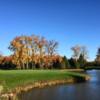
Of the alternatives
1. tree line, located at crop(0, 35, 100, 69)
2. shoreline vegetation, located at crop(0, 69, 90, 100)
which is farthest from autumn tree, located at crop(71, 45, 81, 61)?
shoreline vegetation, located at crop(0, 69, 90, 100)

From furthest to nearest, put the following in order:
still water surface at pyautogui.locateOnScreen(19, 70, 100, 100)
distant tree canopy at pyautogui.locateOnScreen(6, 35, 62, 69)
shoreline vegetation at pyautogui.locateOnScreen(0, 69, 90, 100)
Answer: distant tree canopy at pyautogui.locateOnScreen(6, 35, 62, 69)
shoreline vegetation at pyautogui.locateOnScreen(0, 69, 90, 100)
still water surface at pyautogui.locateOnScreen(19, 70, 100, 100)

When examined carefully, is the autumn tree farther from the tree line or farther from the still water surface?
the still water surface

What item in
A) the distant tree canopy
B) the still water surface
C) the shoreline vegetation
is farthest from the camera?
the distant tree canopy

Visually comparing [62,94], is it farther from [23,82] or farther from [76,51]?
[76,51]

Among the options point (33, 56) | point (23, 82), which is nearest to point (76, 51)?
point (33, 56)

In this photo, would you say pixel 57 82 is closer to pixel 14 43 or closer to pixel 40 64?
pixel 14 43

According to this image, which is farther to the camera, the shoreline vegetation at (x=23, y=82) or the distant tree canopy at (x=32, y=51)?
the distant tree canopy at (x=32, y=51)

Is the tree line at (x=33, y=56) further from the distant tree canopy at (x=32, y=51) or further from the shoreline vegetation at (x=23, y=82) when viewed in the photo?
the shoreline vegetation at (x=23, y=82)

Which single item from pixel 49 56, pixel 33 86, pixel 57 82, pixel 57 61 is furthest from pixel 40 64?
pixel 33 86

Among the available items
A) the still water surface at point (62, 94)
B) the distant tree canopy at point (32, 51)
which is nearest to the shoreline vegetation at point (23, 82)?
→ the still water surface at point (62, 94)

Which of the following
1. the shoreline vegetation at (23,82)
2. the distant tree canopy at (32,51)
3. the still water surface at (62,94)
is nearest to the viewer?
the still water surface at (62,94)

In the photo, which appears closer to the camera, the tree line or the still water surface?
the still water surface

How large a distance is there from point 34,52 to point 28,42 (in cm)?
528

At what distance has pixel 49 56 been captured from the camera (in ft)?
→ 404
